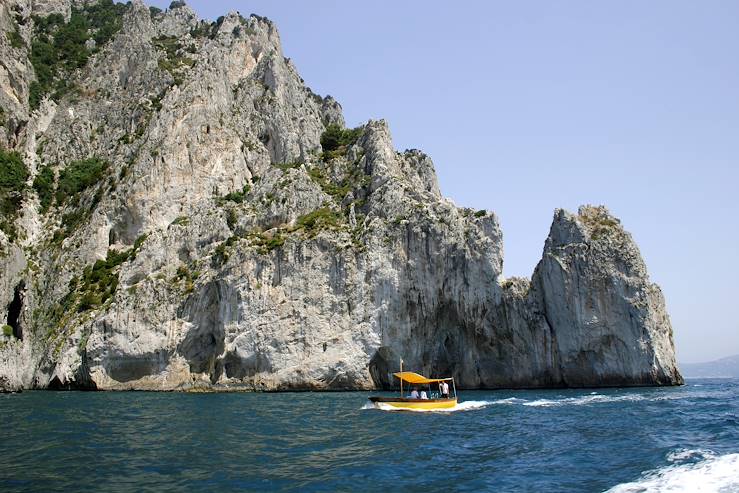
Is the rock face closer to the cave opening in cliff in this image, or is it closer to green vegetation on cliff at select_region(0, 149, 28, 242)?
the cave opening in cliff

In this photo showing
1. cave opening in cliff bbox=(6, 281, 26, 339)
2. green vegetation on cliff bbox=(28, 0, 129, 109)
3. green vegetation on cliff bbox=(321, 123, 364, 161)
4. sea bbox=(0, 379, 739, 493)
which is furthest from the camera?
green vegetation on cliff bbox=(28, 0, 129, 109)

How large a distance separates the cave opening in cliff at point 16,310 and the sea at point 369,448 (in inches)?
1198

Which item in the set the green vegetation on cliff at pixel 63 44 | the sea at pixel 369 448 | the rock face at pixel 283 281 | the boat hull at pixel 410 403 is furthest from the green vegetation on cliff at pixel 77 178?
the boat hull at pixel 410 403

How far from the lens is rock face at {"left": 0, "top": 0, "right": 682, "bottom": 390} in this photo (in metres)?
62.6

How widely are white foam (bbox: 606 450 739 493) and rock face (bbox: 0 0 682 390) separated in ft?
136

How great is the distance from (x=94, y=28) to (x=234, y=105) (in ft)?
166

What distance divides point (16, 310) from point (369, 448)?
59.8 m

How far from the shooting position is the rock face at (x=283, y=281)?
62.6 m

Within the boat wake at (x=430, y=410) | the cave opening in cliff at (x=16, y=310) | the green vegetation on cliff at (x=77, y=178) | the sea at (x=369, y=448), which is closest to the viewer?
the sea at (x=369, y=448)

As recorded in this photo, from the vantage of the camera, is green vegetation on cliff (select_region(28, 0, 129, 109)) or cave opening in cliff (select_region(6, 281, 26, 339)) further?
green vegetation on cliff (select_region(28, 0, 129, 109))

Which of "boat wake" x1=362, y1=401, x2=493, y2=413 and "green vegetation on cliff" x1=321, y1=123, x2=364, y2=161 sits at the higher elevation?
"green vegetation on cliff" x1=321, y1=123, x2=364, y2=161

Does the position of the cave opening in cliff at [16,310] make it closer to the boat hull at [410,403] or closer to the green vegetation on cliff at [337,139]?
the green vegetation on cliff at [337,139]

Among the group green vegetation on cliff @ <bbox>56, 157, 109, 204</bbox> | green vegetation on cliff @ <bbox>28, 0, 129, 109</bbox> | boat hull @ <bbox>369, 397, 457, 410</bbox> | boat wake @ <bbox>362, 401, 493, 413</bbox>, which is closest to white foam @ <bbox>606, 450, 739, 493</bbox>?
boat wake @ <bbox>362, 401, 493, 413</bbox>

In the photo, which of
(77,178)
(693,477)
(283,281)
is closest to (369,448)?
(693,477)
